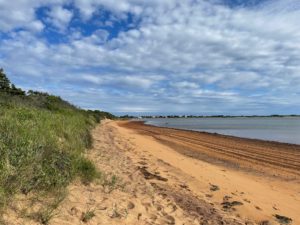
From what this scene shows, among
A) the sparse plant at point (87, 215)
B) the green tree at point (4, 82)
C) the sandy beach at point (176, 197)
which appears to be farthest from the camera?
the green tree at point (4, 82)

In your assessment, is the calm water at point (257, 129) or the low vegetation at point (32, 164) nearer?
the low vegetation at point (32, 164)

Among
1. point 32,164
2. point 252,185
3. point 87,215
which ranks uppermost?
point 32,164

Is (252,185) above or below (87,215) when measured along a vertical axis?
below

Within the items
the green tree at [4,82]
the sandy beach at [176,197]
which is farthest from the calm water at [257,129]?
the green tree at [4,82]

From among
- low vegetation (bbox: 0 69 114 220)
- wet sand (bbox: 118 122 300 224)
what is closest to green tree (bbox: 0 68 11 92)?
wet sand (bbox: 118 122 300 224)

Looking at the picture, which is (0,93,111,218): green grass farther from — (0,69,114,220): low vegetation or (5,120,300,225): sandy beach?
(5,120,300,225): sandy beach

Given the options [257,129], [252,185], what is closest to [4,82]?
[252,185]

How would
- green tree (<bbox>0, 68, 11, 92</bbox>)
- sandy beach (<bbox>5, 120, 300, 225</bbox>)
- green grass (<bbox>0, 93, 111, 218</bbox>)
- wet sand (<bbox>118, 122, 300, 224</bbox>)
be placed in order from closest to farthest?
green grass (<bbox>0, 93, 111, 218</bbox>), sandy beach (<bbox>5, 120, 300, 225</bbox>), wet sand (<bbox>118, 122, 300, 224</bbox>), green tree (<bbox>0, 68, 11, 92</bbox>)

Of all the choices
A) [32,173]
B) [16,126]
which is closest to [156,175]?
[16,126]

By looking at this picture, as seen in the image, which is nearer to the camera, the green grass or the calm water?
the green grass

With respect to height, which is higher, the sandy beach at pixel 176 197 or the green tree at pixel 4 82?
the green tree at pixel 4 82

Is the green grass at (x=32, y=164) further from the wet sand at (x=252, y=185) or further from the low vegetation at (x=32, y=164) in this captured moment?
the wet sand at (x=252, y=185)

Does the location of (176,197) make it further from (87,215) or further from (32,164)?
(32,164)

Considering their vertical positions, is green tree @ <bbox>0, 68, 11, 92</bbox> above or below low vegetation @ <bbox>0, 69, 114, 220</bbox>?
above
